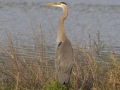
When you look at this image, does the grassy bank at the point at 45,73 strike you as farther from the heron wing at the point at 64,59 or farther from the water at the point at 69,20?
the water at the point at 69,20

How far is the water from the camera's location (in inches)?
475

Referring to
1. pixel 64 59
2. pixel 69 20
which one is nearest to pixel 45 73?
pixel 64 59

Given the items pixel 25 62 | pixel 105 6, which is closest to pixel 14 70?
pixel 25 62

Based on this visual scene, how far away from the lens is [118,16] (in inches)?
757

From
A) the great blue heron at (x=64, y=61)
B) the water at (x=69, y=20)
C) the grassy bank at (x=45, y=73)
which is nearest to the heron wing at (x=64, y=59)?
the great blue heron at (x=64, y=61)

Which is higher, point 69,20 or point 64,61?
point 64,61

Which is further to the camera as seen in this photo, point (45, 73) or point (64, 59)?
point (45, 73)

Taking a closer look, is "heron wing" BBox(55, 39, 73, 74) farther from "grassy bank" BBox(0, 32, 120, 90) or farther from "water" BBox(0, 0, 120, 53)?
"water" BBox(0, 0, 120, 53)

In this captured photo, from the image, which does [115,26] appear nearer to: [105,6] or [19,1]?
[105,6]

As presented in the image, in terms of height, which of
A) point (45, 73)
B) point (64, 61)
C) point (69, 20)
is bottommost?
point (69, 20)

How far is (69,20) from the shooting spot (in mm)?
16938

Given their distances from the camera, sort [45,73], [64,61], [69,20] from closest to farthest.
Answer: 1. [64,61]
2. [45,73]
3. [69,20]

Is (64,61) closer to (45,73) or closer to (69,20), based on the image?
(45,73)

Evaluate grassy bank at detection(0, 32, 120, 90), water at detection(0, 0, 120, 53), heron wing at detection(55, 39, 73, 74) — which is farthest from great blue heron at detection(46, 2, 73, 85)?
water at detection(0, 0, 120, 53)
